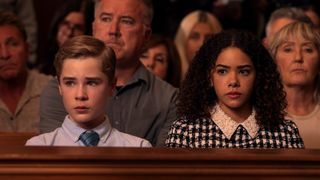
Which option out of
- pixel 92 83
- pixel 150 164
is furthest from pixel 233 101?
pixel 150 164

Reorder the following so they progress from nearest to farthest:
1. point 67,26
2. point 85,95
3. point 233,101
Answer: point 85,95 < point 233,101 < point 67,26

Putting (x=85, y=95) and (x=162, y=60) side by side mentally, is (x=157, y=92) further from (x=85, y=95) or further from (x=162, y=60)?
(x=162, y=60)

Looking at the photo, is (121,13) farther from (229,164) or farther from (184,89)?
(229,164)

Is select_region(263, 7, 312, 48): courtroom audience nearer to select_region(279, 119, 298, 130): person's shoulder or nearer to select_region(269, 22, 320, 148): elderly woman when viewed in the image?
select_region(269, 22, 320, 148): elderly woman

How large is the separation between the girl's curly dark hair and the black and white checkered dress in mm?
34

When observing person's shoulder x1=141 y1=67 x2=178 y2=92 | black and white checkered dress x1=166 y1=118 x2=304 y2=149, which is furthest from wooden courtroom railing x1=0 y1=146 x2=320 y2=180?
person's shoulder x1=141 y1=67 x2=178 y2=92

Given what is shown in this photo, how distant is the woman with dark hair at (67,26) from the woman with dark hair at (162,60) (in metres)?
0.63

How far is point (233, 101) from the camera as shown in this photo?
305 centimetres

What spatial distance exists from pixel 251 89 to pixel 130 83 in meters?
0.55

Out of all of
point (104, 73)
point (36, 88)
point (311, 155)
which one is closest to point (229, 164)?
point (311, 155)

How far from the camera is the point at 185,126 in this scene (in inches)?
121

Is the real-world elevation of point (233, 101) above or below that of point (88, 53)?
below

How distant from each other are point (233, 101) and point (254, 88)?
0.15 metres

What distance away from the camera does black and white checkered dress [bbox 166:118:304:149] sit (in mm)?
3043
